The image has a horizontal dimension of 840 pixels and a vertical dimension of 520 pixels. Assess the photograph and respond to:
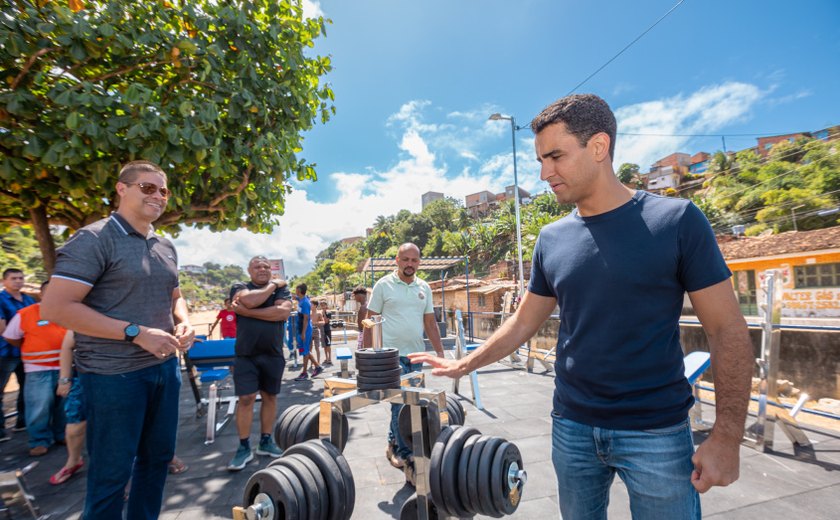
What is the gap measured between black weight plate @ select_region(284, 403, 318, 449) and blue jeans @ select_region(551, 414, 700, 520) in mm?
1566

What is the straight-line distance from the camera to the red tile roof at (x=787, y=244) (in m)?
23.7

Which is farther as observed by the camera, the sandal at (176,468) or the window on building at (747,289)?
the window on building at (747,289)

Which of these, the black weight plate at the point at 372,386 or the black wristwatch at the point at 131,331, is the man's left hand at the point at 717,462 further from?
the black wristwatch at the point at 131,331

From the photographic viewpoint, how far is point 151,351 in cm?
206

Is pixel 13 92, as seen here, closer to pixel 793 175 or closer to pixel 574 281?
pixel 574 281

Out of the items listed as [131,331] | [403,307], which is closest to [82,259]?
[131,331]

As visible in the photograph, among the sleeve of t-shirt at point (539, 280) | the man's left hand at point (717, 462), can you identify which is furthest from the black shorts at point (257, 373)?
the man's left hand at point (717, 462)

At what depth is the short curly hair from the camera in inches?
61.6

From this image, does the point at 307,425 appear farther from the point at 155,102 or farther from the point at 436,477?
the point at 155,102

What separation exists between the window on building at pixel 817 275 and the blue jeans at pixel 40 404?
112 feet

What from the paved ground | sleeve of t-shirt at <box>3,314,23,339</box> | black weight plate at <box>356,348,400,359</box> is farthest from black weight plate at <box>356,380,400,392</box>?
sleeve of t-shirt at <box>3,314,23,339</box>

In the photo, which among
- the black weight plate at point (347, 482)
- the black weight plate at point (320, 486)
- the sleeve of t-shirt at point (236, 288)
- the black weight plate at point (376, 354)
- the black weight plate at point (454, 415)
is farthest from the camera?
the sleeve of t-shirt at point (236, 288)

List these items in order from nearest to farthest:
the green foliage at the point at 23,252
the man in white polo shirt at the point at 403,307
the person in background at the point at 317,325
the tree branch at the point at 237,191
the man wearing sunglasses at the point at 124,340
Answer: the man wearing sunglasses at the point at 124,340, the man in white polo shirt at the point at 403,307, the tree branch at the point at 237,191, the person in background at the point at 317,325, the green foliage at the point at 23,252

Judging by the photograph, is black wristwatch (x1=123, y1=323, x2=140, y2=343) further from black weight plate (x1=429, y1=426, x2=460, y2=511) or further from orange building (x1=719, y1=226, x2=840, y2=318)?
orange building (x1=719, y1=226, x2=840, y2=318)
